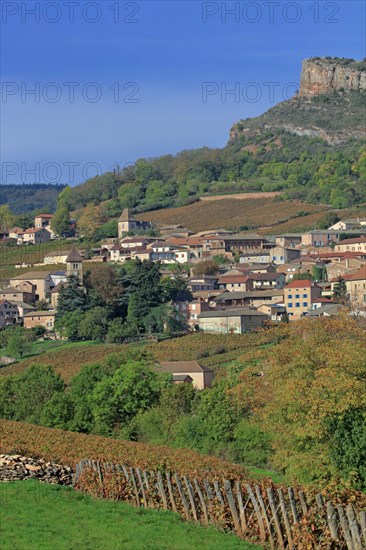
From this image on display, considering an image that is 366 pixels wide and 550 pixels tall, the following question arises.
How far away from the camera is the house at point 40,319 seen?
300 feet

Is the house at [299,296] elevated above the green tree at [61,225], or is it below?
below

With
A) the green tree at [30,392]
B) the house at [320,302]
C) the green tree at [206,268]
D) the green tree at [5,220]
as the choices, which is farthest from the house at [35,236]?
the green tree at [30,392]

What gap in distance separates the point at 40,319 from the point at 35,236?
41200mm

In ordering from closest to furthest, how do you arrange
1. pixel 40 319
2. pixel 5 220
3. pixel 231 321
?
pixel 231 321, pixel 40 319, pixel 5 220

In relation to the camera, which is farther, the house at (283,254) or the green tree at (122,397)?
the house at (283,254)

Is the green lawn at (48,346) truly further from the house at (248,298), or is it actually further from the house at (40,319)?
the house at (248,298)

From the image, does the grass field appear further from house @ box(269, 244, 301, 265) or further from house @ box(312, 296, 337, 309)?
house @ box(312, 296, 337, 309)

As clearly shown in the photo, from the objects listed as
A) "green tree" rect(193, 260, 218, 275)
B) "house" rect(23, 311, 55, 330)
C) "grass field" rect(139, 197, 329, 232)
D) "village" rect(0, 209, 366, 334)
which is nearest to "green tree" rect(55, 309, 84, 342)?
"house" rect(23, 311, 55, 330)

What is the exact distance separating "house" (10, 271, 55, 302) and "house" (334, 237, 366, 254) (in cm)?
2990

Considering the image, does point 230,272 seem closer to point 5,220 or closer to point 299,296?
point 299,296

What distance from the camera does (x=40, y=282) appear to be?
337 feet

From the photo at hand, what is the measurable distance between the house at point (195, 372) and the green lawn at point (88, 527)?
3960cm

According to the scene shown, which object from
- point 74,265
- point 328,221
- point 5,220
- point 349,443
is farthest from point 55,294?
point 349,443

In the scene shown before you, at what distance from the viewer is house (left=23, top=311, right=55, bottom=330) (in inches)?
3602
